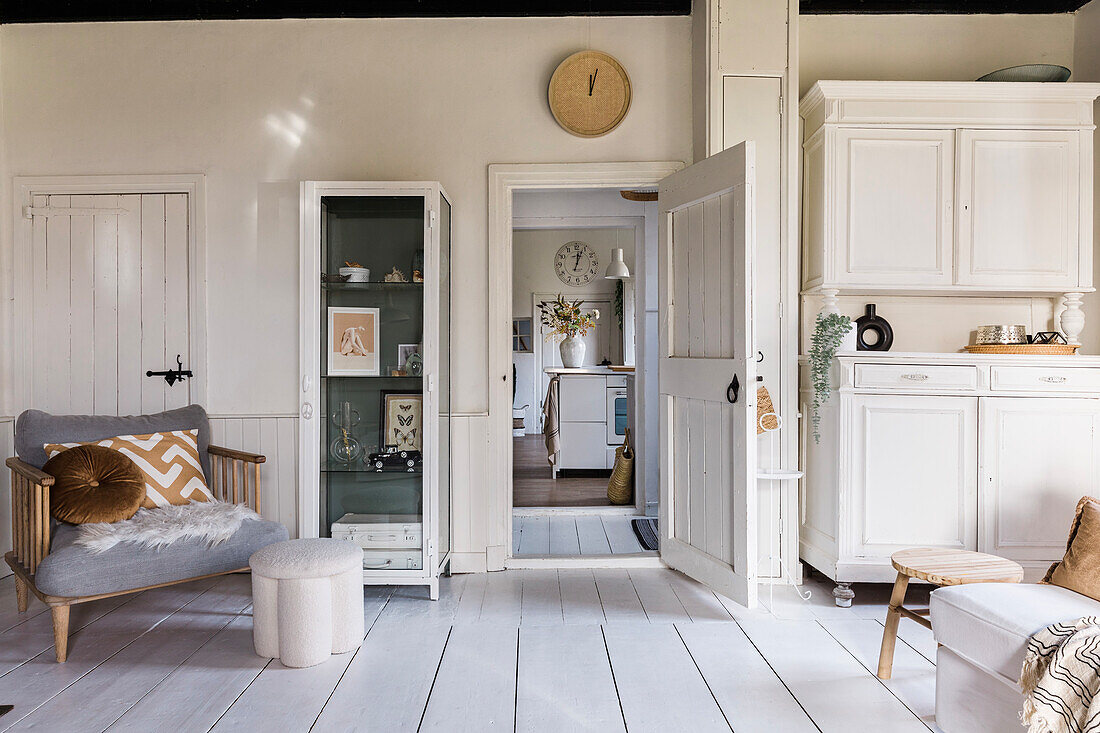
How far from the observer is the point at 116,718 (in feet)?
7.67

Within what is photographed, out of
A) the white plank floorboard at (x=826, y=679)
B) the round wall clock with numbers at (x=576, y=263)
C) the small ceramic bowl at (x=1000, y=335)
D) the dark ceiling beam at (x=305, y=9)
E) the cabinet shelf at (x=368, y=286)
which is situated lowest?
the white plank floorboard at (x=826, y=679)

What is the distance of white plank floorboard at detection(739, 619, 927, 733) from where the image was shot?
7.57 ft

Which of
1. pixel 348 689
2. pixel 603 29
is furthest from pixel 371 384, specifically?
pixel 603 29

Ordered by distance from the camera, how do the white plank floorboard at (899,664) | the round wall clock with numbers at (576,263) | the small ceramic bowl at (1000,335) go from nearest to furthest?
the white plank floorboard at (899,664), the small ceramic bowl at (1000,335), the round wall clock with numbers at (576,263)

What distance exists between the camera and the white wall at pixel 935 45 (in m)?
3.94

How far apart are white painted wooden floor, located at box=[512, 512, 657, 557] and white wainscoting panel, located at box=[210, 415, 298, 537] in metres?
1.29

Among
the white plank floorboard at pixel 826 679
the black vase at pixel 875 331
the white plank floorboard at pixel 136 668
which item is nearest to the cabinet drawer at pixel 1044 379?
the black vase at pixel 875 331

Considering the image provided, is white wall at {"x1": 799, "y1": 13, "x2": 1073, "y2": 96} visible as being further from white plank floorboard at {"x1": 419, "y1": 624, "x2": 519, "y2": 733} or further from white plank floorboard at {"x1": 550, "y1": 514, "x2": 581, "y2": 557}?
white plank floorboard at {"x1": 419, "y1": 624, "x2": 519, "y2": 733}

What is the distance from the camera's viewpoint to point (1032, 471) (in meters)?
3.35

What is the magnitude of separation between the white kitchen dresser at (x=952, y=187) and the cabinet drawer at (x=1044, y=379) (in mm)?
498

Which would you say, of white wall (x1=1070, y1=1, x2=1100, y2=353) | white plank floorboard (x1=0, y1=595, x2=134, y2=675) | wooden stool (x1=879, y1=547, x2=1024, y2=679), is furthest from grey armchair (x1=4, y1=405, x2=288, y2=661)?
white wall (x1=1070, y1=1, x2=1100, y2=353)

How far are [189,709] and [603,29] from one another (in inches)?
146

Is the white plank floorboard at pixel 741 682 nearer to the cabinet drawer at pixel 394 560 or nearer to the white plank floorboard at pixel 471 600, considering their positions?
the white plank floorboard at pixel 471 600

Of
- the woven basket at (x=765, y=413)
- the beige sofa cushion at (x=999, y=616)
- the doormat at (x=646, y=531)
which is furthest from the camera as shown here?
the doormat at (x=646, y=531)
